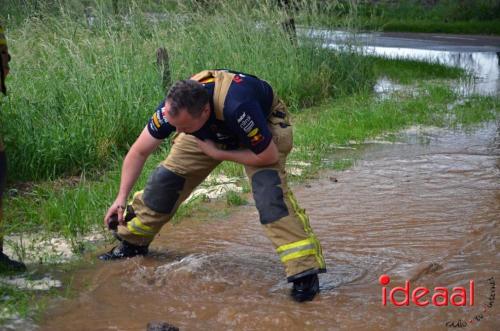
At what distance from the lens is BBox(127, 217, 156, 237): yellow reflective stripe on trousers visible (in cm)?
527

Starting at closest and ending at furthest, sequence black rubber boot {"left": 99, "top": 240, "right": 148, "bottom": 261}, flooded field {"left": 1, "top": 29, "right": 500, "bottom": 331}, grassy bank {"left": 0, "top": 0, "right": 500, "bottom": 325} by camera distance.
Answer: flooded field {"left": 1, "top": 29, "right": 500, "bottom": 331}, black rubber boot {"left": 99, "top": 240, "right": 148, "bottom": 261}, grassy bank {"left": 0, "top": 0, "right": 500, "bottom": 325}

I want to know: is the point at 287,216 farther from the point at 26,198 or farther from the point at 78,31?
the point at 78,31

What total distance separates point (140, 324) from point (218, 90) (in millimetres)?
1359

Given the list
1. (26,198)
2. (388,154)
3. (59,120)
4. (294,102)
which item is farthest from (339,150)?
(26,198)

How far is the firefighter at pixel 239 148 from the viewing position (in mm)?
4445

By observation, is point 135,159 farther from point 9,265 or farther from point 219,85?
point 9,265

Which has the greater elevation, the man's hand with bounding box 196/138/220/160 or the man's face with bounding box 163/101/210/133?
the man's face with bounding box 163/101/210/133

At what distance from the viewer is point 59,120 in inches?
310

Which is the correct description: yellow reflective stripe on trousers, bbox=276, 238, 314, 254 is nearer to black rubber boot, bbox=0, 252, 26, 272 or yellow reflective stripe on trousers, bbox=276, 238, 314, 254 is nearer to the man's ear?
the man's ear

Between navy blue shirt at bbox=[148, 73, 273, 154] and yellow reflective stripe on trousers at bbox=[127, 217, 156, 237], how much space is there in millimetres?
779

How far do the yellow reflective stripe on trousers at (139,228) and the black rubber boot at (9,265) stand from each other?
2.36ft

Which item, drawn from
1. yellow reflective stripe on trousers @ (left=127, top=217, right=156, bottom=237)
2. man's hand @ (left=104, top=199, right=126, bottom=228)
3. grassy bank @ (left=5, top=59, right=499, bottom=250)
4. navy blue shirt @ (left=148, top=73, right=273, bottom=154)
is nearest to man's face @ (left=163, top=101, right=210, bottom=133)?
navy blue shirt @ (left=148, top=73, right=273, bottom=154)

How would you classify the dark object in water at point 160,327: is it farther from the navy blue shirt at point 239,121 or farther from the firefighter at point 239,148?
the navy blue shirt at point 239,121

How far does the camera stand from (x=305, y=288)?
473 centimetres
